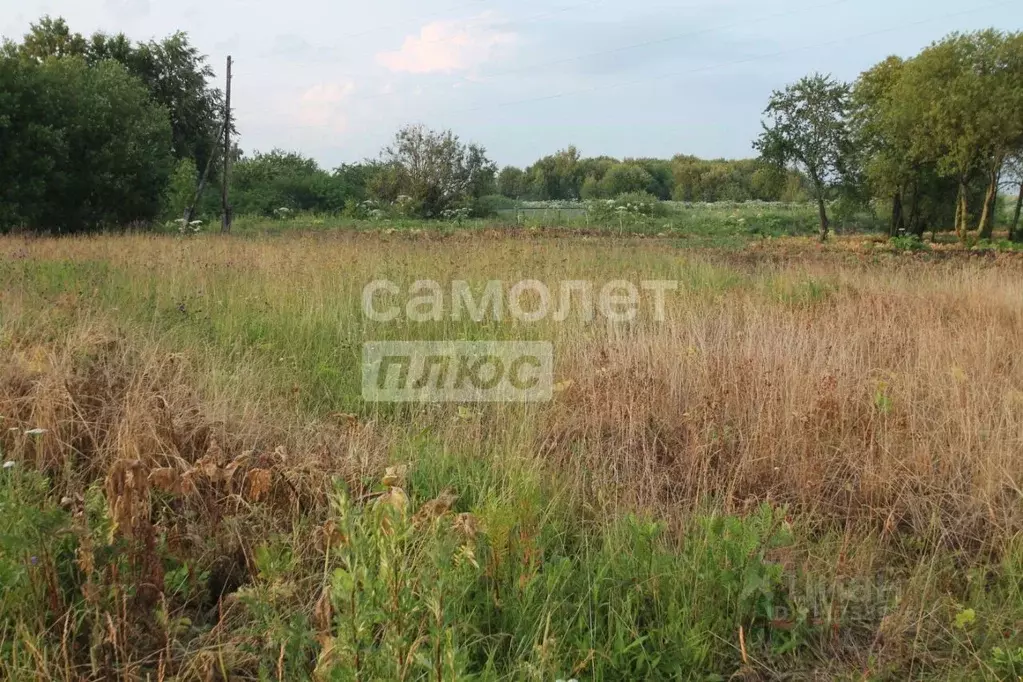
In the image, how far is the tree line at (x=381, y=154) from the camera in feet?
47.6

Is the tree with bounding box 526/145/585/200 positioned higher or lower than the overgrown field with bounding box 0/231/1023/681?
higher

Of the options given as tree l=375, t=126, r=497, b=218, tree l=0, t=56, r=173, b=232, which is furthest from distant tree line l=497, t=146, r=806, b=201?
tree l=0, t=56, r=173, b=232

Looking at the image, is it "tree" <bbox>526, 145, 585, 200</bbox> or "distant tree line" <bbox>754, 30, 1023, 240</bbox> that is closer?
"distant tree line" <bbox>754, 30, 1023, 240</bbox>

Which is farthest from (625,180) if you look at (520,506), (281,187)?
(520,506)

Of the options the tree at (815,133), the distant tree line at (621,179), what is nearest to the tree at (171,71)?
the tree at (815,133)

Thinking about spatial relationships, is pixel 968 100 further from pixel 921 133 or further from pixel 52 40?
pixel 52 40

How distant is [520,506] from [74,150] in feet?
54.1

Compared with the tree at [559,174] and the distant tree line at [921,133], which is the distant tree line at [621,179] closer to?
the tree at [559,174]

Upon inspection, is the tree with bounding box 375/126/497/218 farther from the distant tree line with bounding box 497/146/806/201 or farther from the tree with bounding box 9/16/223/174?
the distant tree line with bounding box 497/146/806/201

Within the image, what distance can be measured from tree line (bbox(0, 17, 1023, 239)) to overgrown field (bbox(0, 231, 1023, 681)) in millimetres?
11662

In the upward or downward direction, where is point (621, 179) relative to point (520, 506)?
upward

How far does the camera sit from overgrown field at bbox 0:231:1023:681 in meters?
1.93

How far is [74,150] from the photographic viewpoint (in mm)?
15016

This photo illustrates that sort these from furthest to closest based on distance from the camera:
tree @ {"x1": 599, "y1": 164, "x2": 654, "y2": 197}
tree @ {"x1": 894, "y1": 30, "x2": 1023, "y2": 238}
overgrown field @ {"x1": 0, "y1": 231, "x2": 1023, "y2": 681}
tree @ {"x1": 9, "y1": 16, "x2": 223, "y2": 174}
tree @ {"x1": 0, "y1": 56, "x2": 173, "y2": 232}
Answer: tree @ {"x1": 599, "y1": 164, "x2": 654, "y2": 197} < tree @ {"x1": 9, "y1": 16, "x2": 223, "y2": 174} < tree @ {"x1": 894, "y1": 30, "x2": 1023, "y2": 238} < tree @ {"x1": 0, "y1": 56, "x2": 173, "y2": 232} < overgrown field @ {"x1": 0, "y1": 231, "x2": 1023, "y2": 681}
